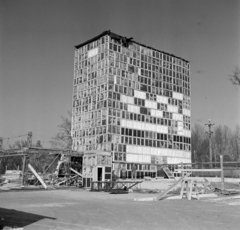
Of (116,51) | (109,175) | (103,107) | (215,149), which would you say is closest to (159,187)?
(109,175)

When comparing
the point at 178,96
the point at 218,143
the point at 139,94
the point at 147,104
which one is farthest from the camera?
the point at 218,143

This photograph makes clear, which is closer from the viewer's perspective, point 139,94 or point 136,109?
point 136,109

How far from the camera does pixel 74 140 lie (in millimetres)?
57500

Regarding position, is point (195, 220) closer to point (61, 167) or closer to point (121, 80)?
point (61, 167)

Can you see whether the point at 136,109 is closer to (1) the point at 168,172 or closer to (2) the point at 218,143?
(1) the point at 168,172

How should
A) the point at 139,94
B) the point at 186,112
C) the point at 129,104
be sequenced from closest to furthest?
1. the point at 129,104
2. the point at 139,94
3. the point at 186,112

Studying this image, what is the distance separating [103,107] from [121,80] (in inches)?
230

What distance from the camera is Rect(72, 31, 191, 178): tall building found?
52.5 metres

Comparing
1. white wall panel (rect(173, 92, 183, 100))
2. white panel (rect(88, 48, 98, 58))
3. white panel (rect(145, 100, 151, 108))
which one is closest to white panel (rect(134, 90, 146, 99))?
white panel (rect(145, 100, 151, 108))

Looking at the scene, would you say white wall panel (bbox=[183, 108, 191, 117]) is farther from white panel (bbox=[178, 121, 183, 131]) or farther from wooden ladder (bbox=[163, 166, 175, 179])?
wooden ladder (bbox=[163, 166, 175, 179])

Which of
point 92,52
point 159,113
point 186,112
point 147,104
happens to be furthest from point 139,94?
point 186,112

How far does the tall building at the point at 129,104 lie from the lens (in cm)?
5253

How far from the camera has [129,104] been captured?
5472 cm

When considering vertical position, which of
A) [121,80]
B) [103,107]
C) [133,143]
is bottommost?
[133,143]
